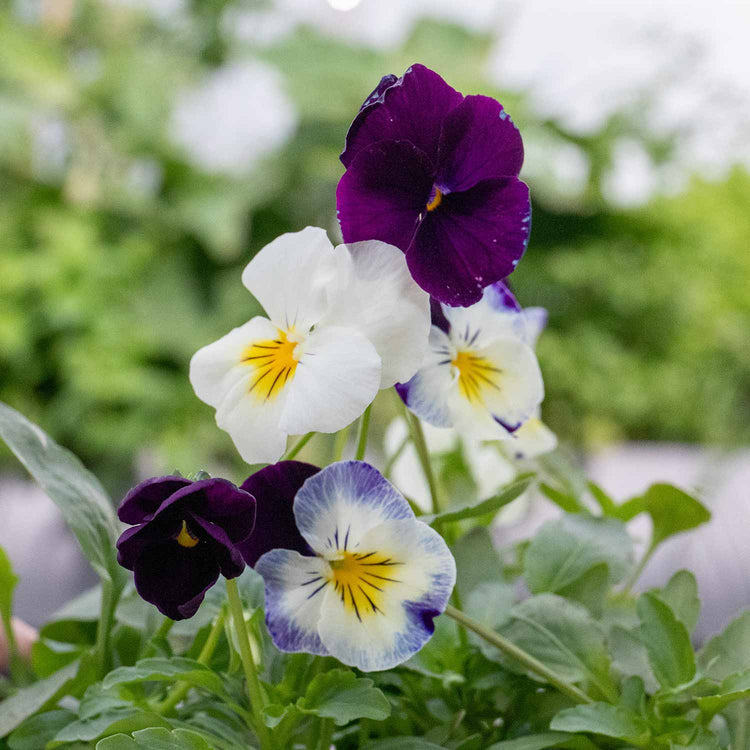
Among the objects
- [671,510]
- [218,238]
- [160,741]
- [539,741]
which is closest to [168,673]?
[160,741]

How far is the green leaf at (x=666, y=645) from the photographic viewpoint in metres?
0.30

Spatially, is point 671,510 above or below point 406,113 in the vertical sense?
below

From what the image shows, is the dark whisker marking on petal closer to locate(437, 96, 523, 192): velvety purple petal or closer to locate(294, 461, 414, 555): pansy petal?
locate(294, 461, 414, 555): pansy petal

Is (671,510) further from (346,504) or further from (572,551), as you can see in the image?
(346,504)

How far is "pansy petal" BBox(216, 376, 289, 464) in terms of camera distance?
26 centimetres

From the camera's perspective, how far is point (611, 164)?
2.71 m

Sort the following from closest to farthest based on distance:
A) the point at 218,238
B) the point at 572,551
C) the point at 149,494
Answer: the point at 149,494 → the point at 572,551 → the point at 218,238

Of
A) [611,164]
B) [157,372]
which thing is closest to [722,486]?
[611,164]

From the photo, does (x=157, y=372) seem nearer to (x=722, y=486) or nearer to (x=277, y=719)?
(x=722, y=486)

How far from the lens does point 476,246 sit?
27 cm

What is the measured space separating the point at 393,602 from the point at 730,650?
0.14 metres

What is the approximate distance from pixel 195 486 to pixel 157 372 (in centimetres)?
221

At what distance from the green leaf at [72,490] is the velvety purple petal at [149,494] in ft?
0.21

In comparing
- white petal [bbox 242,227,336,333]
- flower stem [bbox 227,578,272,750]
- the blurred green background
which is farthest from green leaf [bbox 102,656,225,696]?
the blurred green background
